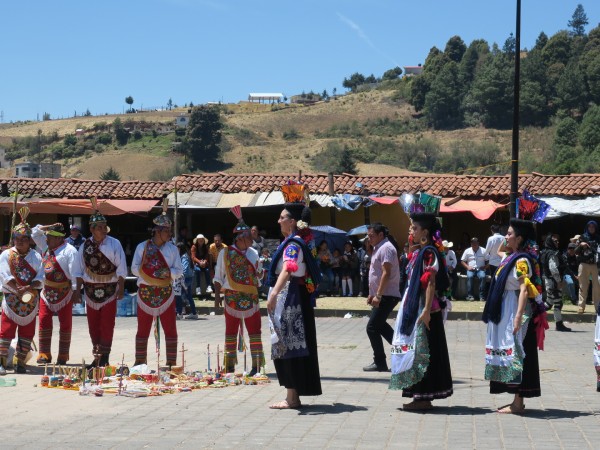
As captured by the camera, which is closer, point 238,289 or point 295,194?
point 295,194

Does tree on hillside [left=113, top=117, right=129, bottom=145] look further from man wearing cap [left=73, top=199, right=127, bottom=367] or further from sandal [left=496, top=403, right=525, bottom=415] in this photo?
sandal [left=496, top=403, right=525, bottom=415]

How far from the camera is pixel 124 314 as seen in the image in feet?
71.2

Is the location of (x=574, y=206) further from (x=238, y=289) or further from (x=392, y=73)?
(x=392, y=73)

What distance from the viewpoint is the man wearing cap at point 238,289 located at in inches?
466

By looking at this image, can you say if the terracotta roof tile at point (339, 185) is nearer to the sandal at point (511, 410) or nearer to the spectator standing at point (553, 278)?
the spectator standing at point (553, 278)

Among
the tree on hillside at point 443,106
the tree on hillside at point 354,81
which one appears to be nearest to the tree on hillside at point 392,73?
the tree on hillside at point 354,81

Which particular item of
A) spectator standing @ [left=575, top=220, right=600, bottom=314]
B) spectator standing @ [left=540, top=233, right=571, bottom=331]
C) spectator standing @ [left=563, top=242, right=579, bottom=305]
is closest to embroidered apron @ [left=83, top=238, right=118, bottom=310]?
spectator standing @ [left=540, top=233, right=571, bottom=331]

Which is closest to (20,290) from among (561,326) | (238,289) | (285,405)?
(238,289)

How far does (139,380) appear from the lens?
11000mm

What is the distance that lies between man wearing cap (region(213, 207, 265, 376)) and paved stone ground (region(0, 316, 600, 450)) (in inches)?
31.2

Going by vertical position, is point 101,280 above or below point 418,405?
above

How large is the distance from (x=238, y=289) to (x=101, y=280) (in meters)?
1.69

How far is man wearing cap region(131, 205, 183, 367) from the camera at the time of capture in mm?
12023

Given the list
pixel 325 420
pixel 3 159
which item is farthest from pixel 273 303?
pixel 3 159
